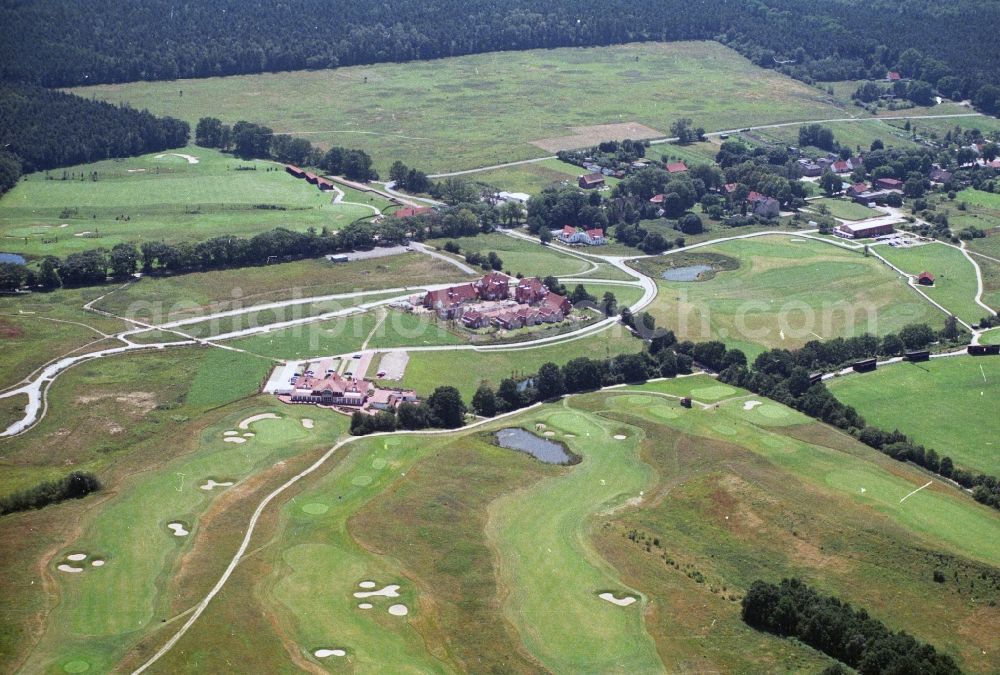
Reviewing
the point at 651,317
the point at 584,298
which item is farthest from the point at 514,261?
the point at 651,317

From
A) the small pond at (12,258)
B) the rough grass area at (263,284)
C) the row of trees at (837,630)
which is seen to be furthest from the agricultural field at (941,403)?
the small pond at (12,258)

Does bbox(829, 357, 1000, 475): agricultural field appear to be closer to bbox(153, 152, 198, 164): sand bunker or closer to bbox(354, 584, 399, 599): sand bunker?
bbox(354, 584, 399, 599): sand bunker

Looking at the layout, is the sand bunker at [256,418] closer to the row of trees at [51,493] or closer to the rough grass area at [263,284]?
the row of trees at [51,493]

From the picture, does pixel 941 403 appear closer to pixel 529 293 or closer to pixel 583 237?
pixel 529 293

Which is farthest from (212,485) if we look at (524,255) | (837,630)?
(524,255)

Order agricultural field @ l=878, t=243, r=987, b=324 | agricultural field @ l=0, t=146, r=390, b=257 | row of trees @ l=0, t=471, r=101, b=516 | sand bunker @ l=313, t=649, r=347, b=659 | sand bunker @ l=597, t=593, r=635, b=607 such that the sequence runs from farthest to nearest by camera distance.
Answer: agricultural field @ l=0, t=146, r=390, b=257
agricultural field @ l=878, t=243, r=987, b=324
row of trees @ l=0, t=471, r=101, b=516
sand bunker @ l=597, t=593, r=635, b=607
sand bunker @ l=313, t=649, r=347, b=659

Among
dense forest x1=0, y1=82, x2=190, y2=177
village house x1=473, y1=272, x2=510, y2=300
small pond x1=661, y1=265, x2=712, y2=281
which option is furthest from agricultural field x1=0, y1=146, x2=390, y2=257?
small pond x1=661, y1=265, x2=712, y2=281
